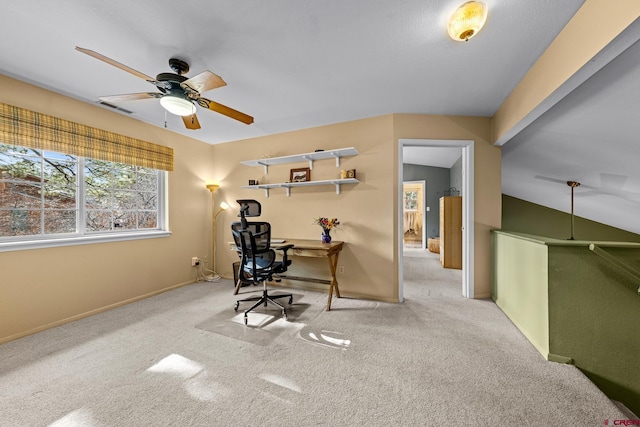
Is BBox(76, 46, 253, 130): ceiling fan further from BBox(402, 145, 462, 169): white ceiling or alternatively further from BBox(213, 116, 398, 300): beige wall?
BBox(402, 145, 462, 169): white ceiling

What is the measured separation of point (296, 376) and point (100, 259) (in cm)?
275

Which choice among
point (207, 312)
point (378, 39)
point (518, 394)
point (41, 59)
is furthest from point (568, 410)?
point (41, 59)

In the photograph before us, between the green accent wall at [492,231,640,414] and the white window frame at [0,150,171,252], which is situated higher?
the white window frame at [0,150,171,252]

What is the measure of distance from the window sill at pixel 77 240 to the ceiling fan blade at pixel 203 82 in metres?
2.19

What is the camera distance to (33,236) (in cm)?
235

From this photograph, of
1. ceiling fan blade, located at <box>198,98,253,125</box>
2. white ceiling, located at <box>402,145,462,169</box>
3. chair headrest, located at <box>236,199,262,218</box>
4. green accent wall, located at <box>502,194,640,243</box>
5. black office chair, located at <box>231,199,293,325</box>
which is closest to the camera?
ceiling fan blade, located at <box>198,98,253,125</box>

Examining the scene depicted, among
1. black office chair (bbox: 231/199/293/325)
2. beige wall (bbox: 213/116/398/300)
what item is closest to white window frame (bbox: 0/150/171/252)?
beige wall (bbox: 213/116/398/300)

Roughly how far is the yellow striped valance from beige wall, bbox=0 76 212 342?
110 mm

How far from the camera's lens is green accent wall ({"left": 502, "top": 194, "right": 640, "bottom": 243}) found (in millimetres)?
4437

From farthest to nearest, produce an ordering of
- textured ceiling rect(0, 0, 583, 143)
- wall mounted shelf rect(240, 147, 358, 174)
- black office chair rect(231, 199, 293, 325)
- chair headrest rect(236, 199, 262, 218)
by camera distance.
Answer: wall mounted shelf rect(240, 147, 358, 174) → chair headrest rect(236, 199, 262, 218) → black office chair rect(231, 199, 293, 325) → textured ceiling rect(0, 0, 583, 143)

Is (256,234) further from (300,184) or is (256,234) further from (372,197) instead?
(372,197)

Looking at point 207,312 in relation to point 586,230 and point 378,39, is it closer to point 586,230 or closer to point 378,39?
point 378,39

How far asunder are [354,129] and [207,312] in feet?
9.84

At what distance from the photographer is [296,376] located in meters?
1.63
